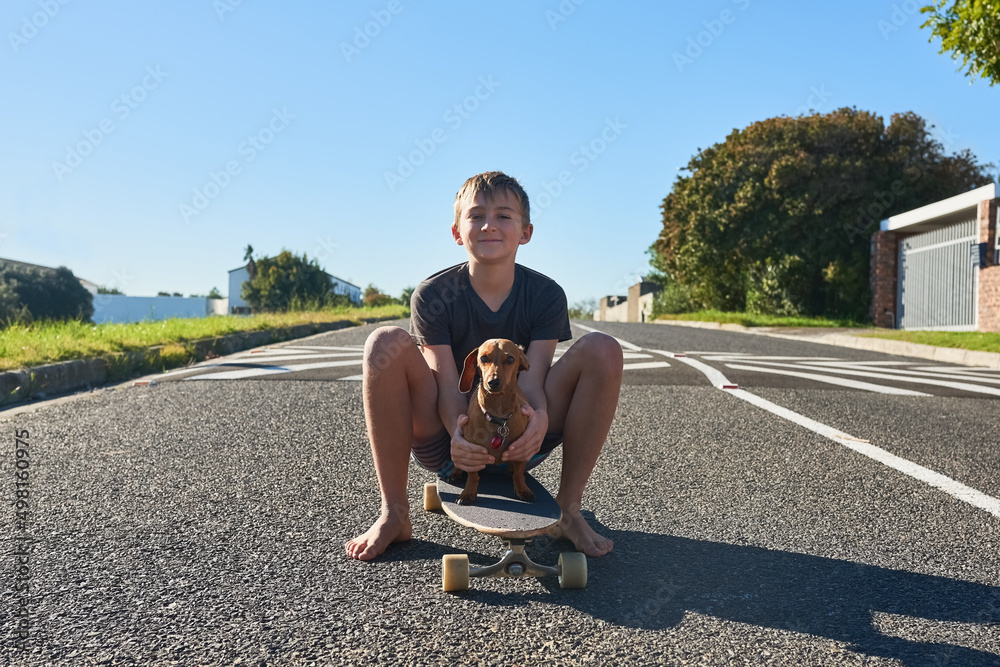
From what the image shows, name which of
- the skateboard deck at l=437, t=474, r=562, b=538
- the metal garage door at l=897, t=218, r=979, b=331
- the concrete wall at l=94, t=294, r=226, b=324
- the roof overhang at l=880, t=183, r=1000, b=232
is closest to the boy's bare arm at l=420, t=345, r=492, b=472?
the skateboard deck at l=437, t=474, r=562, b=538

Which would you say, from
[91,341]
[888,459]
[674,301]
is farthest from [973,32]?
[674,301]

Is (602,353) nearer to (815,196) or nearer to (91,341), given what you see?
(91,341)

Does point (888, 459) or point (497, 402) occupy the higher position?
point (497, 402)

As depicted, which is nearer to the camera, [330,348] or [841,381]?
[841,381]

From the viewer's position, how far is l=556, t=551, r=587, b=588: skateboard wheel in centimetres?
200

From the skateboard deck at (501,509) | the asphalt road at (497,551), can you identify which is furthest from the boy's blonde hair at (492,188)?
the asphalt road at (497,551)

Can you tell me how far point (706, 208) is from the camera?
25.0 m

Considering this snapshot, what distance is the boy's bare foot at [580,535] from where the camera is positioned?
231cm

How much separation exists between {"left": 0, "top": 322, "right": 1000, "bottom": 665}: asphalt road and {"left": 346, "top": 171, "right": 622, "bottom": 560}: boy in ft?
0.67

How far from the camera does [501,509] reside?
2.14m

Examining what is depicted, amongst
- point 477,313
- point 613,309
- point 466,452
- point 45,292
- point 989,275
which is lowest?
point 466,452

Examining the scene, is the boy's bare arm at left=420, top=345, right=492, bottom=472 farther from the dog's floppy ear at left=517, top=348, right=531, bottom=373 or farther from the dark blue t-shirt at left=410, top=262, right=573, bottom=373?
the dog's floppy ear at left=517, top=348, right=531, bottom=373

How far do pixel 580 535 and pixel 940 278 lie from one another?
60.8ft

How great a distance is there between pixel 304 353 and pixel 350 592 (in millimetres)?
7808
